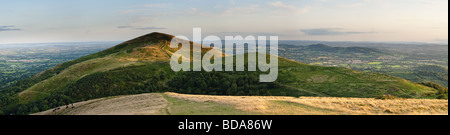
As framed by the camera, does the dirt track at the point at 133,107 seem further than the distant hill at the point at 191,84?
No

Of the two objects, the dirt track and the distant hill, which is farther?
the distant hill

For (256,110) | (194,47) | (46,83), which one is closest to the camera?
(256,110)

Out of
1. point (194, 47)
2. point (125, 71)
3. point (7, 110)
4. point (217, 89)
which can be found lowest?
point (7, 110)

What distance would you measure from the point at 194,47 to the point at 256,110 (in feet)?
524

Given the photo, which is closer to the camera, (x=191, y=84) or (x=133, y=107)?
(x=133, y=107)

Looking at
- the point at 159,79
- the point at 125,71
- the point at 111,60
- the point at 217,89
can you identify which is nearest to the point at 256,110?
the point at 217,89

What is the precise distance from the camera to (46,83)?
349 feet

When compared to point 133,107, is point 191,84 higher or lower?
lower

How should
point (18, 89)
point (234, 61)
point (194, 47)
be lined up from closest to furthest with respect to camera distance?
point (18, 89)
point (234, 61)
point (194, 47)

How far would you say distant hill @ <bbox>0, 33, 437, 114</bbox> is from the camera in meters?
79.6

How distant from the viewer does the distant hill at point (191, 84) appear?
261 feet

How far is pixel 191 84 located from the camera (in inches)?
4008
